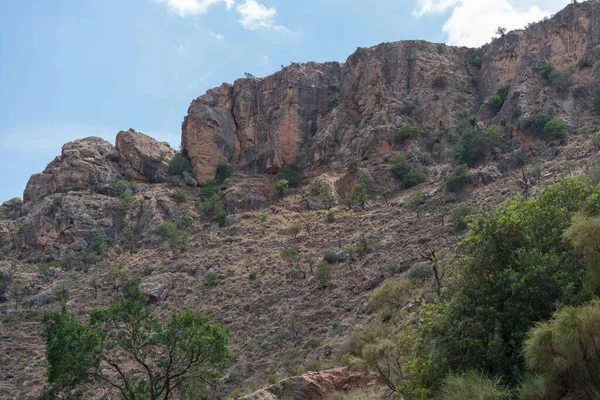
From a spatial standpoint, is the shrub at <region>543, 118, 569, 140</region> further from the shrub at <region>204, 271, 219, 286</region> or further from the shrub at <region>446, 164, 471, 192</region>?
the shrub at <region>204, 271, 219, 286</region>

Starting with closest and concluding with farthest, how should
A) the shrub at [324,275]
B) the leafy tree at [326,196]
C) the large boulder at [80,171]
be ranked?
the shrub at [324,275] < the leafy tree at [326,196] < the large boulder at [80,171]

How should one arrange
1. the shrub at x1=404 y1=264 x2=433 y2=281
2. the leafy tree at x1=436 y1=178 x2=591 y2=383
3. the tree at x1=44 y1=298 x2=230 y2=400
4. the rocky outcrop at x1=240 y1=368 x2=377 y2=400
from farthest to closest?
1. the shrub at x1=404 y1=264 x2=433 y2=281
2. the rocky outcrop at x1=240 y1=368 x2=377 y2=400
3. the tree at x1=44 y1=298 x2=230 y2=400
4. the leafy tree at x1=436 y1=178 x2=591 y2=383

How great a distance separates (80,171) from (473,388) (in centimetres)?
5304

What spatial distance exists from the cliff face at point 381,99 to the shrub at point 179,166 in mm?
848

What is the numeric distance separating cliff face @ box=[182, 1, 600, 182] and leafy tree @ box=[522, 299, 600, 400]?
40.4 meters

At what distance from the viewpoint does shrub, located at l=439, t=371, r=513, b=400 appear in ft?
30.9

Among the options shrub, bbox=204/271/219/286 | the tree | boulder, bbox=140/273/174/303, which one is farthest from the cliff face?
the tree

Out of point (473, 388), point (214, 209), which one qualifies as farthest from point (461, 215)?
point (214, 209)

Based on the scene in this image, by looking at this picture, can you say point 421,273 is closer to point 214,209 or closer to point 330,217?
point 330,217

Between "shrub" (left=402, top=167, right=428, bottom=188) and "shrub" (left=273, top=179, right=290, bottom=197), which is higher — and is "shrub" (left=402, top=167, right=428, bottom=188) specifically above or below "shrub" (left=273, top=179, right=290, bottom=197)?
below

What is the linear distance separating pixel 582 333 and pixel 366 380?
9401 mm

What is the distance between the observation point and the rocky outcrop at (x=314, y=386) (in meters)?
16.7

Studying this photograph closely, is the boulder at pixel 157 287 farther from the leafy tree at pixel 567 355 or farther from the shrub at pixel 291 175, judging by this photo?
the leafy tree at pixel 567 355

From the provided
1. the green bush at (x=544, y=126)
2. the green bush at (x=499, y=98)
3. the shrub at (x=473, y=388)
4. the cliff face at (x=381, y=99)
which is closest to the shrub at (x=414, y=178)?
the cliff face at (x=381, y=99)
